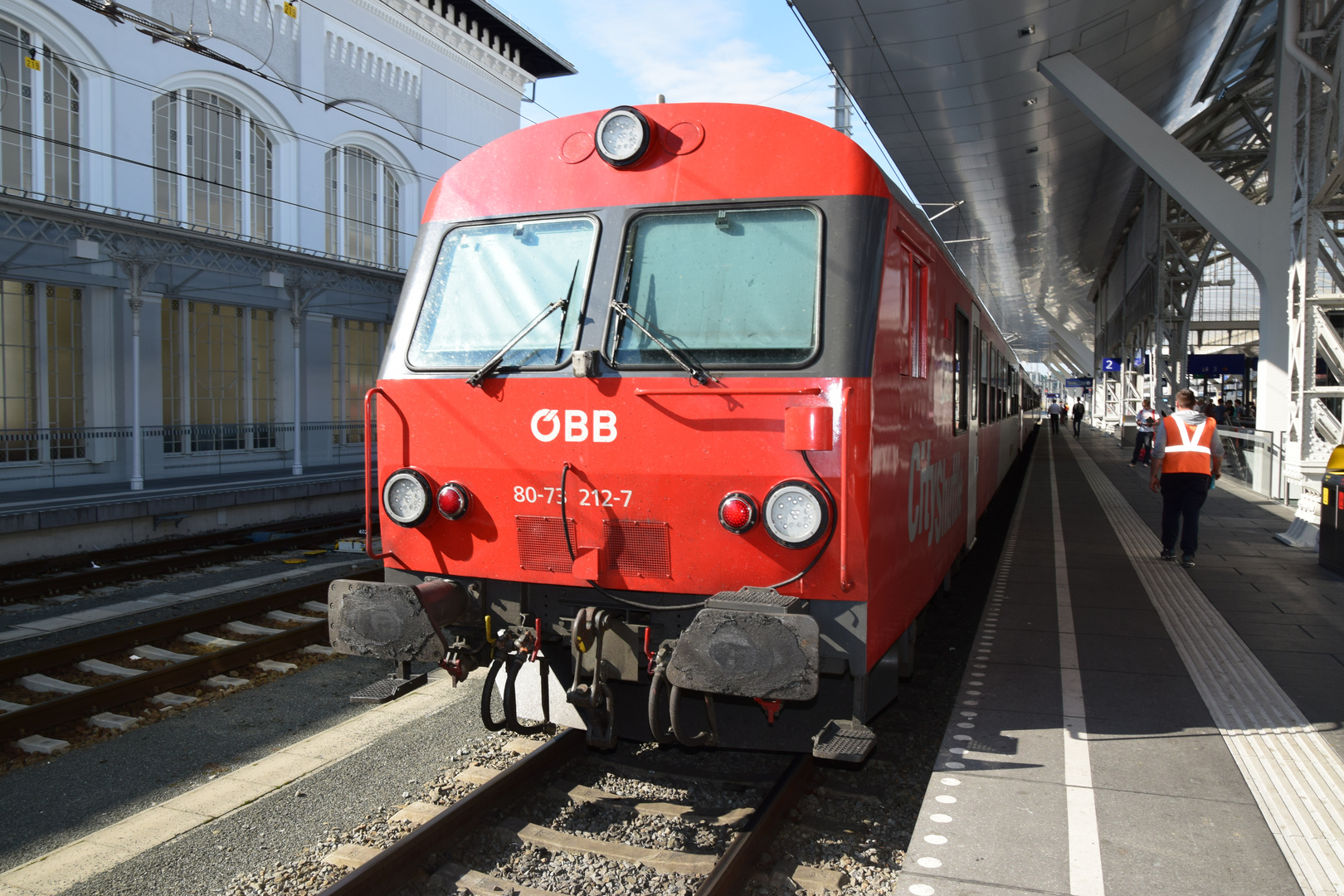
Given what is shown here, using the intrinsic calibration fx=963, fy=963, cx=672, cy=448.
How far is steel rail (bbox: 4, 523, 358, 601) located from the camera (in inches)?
377

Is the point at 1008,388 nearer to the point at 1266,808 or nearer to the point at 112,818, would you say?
the point at 1266,808

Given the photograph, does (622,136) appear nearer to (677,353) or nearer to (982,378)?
(677,353)

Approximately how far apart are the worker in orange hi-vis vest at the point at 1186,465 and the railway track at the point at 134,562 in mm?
10260

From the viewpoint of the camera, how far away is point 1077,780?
4.30 metres

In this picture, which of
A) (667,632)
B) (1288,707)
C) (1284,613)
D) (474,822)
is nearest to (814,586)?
(667,632)

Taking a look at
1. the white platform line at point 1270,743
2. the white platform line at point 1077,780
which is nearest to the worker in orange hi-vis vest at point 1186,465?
the white platform line at point 1270,743

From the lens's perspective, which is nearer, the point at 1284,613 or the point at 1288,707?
the point at 1288,707

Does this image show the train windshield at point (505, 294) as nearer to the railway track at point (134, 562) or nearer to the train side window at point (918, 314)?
the train side window at point (918, 314)

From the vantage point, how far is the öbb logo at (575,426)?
4.15 metres

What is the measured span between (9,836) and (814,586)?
375cm

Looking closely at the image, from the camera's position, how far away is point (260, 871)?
3.89 meters

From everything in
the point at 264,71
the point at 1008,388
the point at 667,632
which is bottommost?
the point at 667,632

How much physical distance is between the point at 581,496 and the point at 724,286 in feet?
3.61

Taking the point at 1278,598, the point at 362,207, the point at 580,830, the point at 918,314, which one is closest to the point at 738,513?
the point at 580,830
